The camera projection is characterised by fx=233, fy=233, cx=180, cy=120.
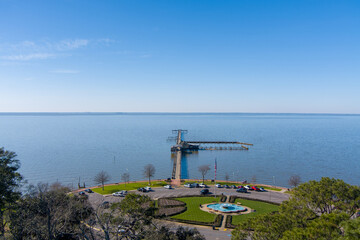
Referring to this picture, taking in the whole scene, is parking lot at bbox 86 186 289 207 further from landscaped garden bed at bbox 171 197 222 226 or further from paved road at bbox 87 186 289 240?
landscaped garden bed at bbox 171 197 222 226

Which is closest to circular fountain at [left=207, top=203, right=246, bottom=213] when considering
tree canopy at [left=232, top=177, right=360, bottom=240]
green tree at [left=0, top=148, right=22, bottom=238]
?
tree canopy at [left=232, top=177, right=360, bottom=240]

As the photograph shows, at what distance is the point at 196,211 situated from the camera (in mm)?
48125

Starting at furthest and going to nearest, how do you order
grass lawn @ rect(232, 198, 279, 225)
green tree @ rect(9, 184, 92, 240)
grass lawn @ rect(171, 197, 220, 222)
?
grass lawn @ rect(232, 198, 279, 225)
grass lawn @ rect(171, 197, 220, 222)
green tree @ rect(9, 184, 92, 240)

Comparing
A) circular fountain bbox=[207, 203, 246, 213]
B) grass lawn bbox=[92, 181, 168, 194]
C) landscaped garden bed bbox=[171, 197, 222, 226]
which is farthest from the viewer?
grass lawn bbox=[92, 181, 168, 194]

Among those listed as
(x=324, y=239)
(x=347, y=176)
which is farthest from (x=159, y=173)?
(x=324, y=239)

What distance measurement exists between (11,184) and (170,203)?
3105 cm

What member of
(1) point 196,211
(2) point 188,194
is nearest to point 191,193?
(2) point 188,194

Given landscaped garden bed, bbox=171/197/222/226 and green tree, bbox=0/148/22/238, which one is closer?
green tree, bbox=0/148/22/238

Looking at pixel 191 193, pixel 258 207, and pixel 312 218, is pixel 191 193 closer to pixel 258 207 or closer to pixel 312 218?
pixel 258 207

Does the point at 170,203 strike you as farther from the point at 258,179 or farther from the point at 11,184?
the point at 258,179

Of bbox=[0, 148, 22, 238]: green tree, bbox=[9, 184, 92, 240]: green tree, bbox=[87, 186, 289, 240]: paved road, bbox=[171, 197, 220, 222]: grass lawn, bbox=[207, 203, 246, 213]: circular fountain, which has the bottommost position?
bbox=[87, 186, 289, 240]: paved road

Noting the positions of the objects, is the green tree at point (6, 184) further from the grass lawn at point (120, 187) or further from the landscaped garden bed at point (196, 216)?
the grass lawn at point (120, 187)

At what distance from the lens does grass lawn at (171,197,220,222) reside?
44562 mm

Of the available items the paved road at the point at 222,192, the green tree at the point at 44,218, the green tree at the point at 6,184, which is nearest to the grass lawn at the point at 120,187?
the paved road at the point at 222,192
